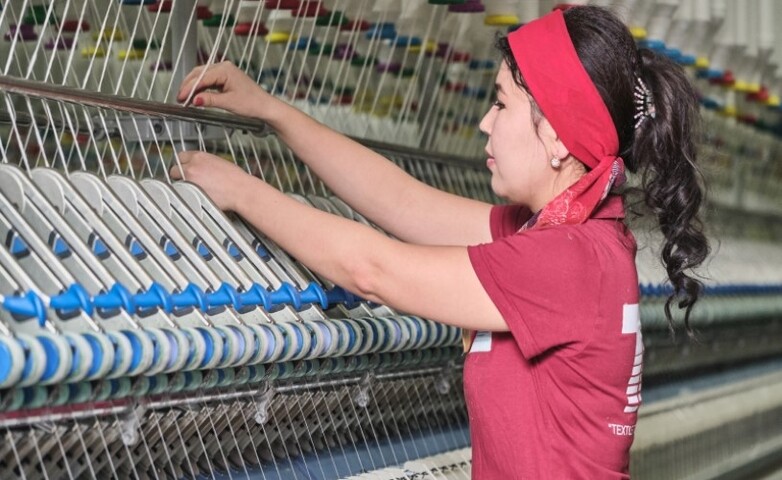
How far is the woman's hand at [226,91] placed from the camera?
1.92 metres

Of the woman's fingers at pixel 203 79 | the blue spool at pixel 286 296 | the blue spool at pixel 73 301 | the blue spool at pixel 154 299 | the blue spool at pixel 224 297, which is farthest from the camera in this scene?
the woman's fingers at pixel 203 79

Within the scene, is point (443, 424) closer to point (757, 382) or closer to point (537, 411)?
point (537, 411)

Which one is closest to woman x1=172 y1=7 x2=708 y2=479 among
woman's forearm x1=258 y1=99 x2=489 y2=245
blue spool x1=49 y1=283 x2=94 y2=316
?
woman's forearm x1=258 y1=99 x2=489 y2=245

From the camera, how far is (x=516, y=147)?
1.81m

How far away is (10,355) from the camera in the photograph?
127cm

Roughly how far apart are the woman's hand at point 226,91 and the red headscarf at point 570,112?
1.51ft

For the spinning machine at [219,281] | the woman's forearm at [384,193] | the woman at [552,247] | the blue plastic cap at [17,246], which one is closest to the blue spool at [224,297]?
the spinning machine at [219,281]

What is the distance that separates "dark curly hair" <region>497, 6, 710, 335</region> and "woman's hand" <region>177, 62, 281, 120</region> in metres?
0.42

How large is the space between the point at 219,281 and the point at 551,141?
0.52 meters

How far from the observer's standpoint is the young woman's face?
181 cm

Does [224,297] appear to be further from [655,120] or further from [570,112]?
[655,120]

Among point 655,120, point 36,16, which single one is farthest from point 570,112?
point 36,16

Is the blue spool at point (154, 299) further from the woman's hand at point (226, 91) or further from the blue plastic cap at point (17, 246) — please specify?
the woman's hand at point (226, 91)

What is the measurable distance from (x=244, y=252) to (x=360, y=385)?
376mm
